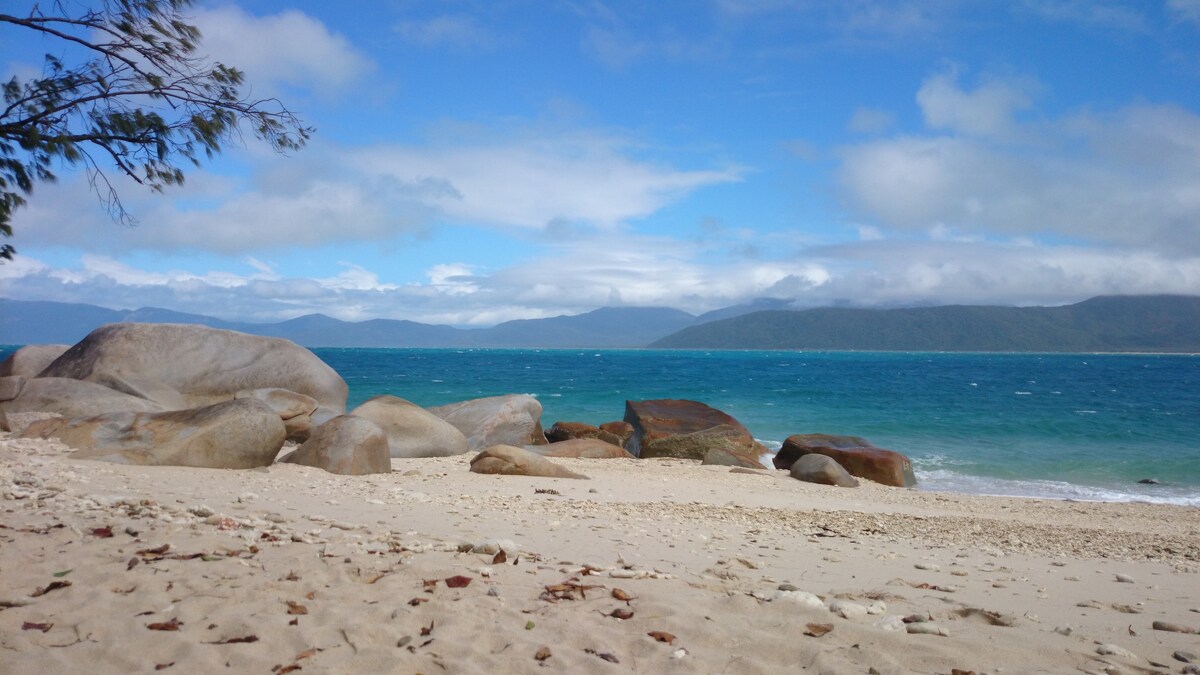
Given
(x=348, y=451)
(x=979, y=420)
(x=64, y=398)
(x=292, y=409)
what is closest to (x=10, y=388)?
(x=64, y=398)

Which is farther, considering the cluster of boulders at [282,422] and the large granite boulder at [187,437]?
the cluster of boulders at [282,422]

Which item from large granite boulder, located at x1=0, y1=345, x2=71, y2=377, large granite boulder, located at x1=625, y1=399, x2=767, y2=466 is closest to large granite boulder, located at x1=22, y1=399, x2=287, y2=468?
large granite boulder, located at x1=625, y1=399, x2=767, y2=466

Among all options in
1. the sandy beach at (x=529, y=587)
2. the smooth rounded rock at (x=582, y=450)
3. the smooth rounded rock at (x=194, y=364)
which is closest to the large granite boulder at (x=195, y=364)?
the smooth rounded rock at (x=194, y=364)

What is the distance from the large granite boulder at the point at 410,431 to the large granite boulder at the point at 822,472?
269 inches

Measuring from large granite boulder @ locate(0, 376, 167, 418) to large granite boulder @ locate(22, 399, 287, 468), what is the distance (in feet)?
11.0

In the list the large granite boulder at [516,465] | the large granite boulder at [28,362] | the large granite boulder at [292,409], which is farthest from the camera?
the large granite boulder at [28,362]

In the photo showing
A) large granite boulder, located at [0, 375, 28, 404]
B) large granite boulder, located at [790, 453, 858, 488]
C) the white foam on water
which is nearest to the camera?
large granite boulder, located at [0, 375, 28, 404]

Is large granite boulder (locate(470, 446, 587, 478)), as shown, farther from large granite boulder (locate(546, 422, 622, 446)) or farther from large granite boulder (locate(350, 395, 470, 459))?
large granite boulder (locate(546, 422, 622, 446))

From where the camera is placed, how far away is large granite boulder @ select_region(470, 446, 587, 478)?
1183 cm

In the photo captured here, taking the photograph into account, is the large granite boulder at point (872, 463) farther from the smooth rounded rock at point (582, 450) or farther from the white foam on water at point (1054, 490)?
the smooth rounded rock at point (582, 450)

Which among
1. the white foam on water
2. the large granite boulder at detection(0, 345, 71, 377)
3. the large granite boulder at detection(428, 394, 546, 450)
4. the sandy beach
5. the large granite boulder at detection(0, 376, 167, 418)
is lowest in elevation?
the white foam on water

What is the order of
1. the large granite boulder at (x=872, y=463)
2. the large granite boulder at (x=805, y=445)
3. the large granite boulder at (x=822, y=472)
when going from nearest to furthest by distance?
the large granite boulder at (x=822, y=472) < the large granite boulder at (x=872, y=463) < the large granite boulder at (x=805, y=445)

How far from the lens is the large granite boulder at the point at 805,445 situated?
1725cm

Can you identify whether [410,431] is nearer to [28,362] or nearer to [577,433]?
[577,433]
